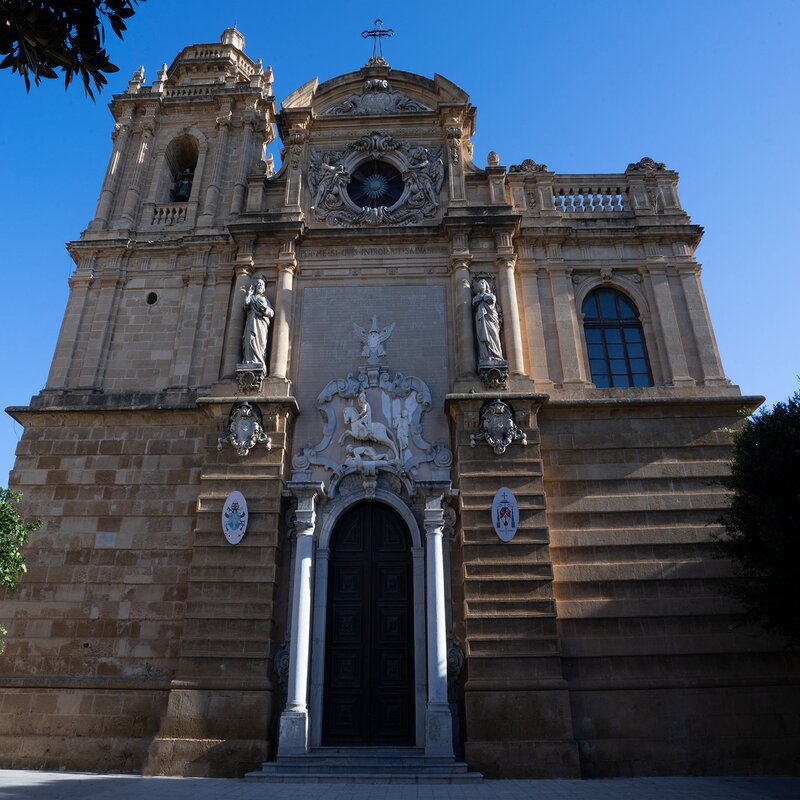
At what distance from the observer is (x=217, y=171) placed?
17.7m

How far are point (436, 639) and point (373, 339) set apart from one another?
6.47m

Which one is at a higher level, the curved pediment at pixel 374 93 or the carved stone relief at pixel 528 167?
the curved pediment at pixel 374 93

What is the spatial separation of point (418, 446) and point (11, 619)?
28.0ft

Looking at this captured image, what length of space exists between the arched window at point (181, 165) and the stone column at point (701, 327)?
13.2 metres

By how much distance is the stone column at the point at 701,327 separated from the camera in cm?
1441

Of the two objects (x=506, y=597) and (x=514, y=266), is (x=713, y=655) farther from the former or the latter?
(x=514, y=266)

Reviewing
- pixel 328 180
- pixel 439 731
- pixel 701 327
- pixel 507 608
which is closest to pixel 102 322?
pixel 328 180

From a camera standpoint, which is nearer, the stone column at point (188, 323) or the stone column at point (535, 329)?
the stone column at point (535, 329)

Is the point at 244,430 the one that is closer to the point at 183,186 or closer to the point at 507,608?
the point at 507,608

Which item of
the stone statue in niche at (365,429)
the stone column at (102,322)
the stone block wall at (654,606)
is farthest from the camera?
the stone column at (102,322)

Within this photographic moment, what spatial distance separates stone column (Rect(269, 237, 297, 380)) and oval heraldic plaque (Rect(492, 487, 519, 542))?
5.19 meters

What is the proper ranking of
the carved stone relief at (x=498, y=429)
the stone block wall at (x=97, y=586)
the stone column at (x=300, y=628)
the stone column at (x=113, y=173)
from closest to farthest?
the stone column at (x=300, y=628) < the stone block wall at (x=97, y=586) < the carved stone relief at (x=498, y=429) < the stone column at (x=113, y=173)

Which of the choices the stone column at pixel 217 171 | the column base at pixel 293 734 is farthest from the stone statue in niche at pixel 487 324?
the column base at pixel 293 734

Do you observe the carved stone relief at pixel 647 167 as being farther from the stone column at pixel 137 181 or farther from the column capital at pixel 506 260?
the stone column at pixel 137 181
